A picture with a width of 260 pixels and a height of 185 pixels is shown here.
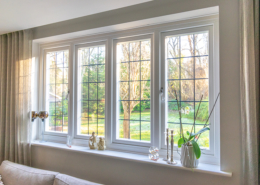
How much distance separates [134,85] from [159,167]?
0.97 meters

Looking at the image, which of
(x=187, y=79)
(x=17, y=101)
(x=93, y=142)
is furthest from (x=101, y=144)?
(x=17, y=101)

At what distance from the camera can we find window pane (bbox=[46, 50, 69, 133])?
2.86 meters

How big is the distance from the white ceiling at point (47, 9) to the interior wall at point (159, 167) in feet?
0.72

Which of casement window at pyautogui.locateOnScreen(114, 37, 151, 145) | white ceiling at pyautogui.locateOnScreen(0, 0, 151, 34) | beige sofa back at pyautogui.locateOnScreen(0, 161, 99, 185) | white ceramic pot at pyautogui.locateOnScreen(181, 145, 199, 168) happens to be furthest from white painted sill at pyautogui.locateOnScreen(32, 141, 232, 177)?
white ceiling at pyautogui.locateOnScreen(0, 0, 151, 34)

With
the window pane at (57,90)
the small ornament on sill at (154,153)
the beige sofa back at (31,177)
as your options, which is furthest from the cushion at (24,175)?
the small ornament on sill at (154,153)

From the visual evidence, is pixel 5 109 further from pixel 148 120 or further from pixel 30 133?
pixel 148 120

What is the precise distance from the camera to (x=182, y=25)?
2043mm

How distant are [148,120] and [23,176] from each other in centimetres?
144

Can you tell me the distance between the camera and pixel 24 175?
6.43 feet

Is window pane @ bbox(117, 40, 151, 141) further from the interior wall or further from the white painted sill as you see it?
the interior wall

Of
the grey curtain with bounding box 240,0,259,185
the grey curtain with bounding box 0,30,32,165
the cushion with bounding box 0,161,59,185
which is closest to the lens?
the grey curtain with bounding box 240,0,259,185

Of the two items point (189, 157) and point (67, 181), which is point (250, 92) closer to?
point (189, 157)

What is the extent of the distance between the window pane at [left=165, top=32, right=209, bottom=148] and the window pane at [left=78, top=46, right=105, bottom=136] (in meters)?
0.90

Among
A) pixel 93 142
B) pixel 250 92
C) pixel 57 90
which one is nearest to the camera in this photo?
pixel 250 92
